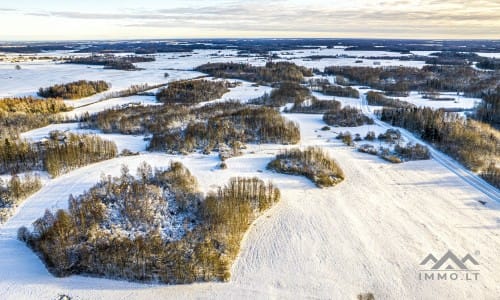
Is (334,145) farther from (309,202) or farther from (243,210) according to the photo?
(243,210)

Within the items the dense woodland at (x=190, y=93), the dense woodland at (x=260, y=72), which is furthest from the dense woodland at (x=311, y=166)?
the dense woodland at (x=260, y=72)

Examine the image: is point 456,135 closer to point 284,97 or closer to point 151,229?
point 151,229

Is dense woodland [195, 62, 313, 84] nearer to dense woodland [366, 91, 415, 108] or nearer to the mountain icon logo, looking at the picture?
dense woodland [366, 91, 415, 108]

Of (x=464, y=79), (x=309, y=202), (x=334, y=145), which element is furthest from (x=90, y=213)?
(x=464, y=79)

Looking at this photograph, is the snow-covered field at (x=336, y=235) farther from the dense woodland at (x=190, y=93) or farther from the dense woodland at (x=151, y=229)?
the dense woodland at (x=190, y=93)

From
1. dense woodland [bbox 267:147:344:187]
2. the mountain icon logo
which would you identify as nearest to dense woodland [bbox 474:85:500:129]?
dense woodland [bbox 267:147:344:187]
